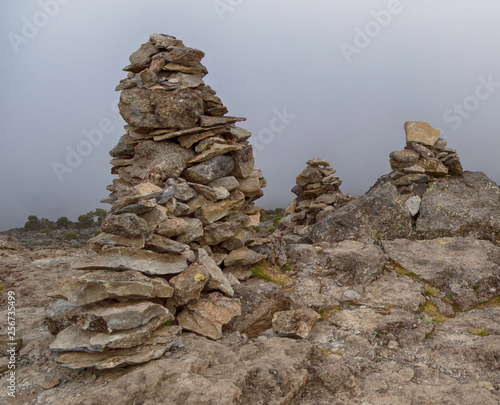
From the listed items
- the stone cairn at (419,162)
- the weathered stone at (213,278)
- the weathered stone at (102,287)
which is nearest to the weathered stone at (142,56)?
the weathered stone at (213,278)

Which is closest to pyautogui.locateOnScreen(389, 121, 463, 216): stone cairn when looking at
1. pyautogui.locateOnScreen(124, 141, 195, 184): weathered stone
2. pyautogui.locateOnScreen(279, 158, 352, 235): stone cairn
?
pyautogui.locateOnScreen(279, 158, 352, 235): stone cairn

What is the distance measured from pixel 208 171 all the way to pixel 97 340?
268 inches

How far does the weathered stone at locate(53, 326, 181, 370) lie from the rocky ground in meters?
0.19

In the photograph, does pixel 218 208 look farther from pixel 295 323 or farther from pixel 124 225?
pixel 295 323

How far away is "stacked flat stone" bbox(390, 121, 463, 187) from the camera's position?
17.1 meters

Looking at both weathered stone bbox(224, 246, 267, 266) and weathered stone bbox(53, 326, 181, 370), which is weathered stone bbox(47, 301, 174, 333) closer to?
weathered stone bbox(53, 326, 181, 370)

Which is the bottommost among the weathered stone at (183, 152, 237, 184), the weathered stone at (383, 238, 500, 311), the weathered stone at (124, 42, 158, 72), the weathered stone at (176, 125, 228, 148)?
the weathered stone at (383, 238, 500, 311)

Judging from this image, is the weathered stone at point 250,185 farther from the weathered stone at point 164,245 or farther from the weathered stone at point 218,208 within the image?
the weathered stone at point 164,245

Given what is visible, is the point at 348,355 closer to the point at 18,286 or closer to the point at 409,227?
the point at 409,227

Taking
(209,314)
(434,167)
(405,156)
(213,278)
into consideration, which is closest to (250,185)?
(213,278)

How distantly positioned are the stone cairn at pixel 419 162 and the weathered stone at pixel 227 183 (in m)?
9.14

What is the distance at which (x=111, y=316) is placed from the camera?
739cm

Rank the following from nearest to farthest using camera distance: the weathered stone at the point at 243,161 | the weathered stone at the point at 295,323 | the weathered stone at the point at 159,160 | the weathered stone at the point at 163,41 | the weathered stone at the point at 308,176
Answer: the weathered stone at the point at 295,323 → the weathered stone at the point at 159,160 → the weathered stone at the point at 163,41 → the weathered stone at the point at 243,161 → the weathered stone at the point at 308,176

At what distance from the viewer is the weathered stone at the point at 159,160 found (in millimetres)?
12019
